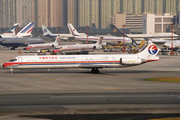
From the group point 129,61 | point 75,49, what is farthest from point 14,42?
point 129,61

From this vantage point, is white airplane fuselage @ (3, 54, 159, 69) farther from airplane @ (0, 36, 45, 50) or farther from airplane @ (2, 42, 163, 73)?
airplane @ (0, 36, 45, 50)

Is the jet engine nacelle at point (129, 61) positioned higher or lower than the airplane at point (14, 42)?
lower

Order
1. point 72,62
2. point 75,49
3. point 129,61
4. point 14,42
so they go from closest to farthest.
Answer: point 129,61 → point 72,62 → point 75,49 → point 14,42

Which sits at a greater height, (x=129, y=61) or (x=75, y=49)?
(x=75, y=49)

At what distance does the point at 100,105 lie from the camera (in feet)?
87.3

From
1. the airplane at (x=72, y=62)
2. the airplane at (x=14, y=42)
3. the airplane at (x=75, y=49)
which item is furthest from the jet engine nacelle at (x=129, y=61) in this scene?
the airplane at (x=14, y=42)

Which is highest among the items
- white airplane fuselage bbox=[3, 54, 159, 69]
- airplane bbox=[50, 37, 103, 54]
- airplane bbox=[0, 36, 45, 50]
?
airplane bbox=[0, 36, 45, 50]

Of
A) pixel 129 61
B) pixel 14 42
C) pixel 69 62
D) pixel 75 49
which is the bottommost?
pixel 69 62

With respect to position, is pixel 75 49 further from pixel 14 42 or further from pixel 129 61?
pixel 129 61

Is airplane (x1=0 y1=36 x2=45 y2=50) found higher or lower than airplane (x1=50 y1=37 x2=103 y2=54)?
higher

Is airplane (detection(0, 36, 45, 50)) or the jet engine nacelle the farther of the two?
airplane (detection(0, 36, 45, 50))

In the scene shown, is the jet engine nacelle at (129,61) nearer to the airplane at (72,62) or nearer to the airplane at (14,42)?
the airplane at (72,62)

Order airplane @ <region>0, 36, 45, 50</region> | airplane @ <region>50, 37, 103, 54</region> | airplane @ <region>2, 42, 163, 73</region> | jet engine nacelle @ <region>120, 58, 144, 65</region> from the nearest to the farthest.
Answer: jet engine nacelle @ <region>120, 58, 144, 65</region>
airplane @ <region>2, 42, 163, 73</region>
airplane @ <region>50, 37, 103, 54</region>
airplane @ <region>0, 36, 45, 50</region>

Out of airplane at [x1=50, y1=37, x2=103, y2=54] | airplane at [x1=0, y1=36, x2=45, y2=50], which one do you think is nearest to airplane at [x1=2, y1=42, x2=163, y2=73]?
A: airplane at [x1=50, y1=37, x2=103, y2=54]
